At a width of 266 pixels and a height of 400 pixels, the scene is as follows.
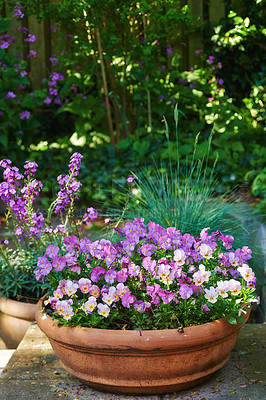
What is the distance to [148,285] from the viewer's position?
1.79m

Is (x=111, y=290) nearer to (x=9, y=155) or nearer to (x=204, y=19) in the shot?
(x=9, y=155)

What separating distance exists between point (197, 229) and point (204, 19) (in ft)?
11.2

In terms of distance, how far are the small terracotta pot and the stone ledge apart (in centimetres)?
5

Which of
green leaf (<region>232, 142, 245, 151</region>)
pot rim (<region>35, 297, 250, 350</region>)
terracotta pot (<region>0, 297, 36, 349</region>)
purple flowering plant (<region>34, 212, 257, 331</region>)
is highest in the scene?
purple flowering plant (<region>34, 212, 257, 331</region>)

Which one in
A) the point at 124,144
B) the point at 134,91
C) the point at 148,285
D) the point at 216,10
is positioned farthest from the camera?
the point at 216,10

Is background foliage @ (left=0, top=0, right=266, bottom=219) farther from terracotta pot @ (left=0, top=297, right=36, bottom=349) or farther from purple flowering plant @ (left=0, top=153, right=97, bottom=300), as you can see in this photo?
terracotta pot @ (left=0, top=297, right=36, bottom=349)

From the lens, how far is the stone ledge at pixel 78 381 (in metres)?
1.77

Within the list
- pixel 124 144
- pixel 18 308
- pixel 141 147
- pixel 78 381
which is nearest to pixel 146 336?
pixel 78 381

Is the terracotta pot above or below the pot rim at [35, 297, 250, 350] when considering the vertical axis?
below

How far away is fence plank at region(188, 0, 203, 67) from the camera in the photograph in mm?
5371

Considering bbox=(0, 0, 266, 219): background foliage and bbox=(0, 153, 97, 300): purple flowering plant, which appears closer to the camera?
bbox=(0, 153, 97, 300): purple flowering plant

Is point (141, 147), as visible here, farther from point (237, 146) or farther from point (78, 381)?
point (78, 381)

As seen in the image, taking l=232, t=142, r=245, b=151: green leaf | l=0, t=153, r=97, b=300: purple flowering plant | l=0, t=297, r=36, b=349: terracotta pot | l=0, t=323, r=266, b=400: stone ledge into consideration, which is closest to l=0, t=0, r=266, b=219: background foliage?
l=232, t=142, r=245, b=151: green leaf

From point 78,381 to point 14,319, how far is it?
727mm
